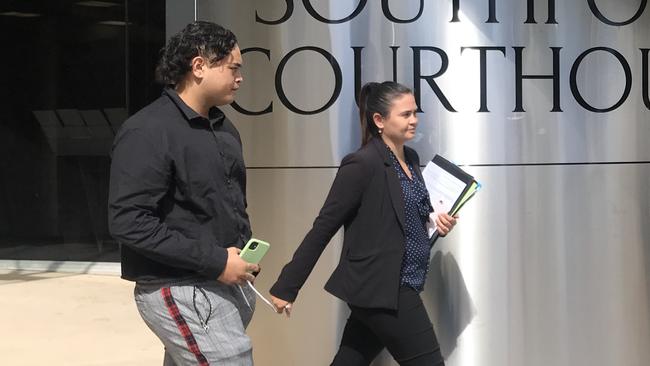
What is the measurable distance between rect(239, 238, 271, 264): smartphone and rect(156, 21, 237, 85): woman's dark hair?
1.70 ft

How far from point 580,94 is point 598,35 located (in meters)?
0.27

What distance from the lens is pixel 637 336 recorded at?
3645 millimetres

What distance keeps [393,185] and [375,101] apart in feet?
1.11

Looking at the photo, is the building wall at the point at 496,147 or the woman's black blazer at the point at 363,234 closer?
the woman's black blazer at the point at 363,234

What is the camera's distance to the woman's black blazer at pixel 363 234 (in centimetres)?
287

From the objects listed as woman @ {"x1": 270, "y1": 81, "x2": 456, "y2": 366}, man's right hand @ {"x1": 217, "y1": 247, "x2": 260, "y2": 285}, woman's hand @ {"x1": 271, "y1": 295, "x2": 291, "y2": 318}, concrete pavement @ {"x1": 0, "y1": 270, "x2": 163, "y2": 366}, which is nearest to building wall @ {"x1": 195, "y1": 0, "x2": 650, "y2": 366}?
woman @ {"x1": 270, "y1": 81, "x2": 456, "y2": 366}

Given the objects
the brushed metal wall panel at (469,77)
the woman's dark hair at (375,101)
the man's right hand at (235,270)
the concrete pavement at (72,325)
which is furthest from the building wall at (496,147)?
the concrete pavement at (72,325)

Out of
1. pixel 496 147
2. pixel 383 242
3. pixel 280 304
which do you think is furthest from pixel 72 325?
pixel 383 242

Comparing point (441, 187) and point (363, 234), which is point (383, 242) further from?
point (441, 187)

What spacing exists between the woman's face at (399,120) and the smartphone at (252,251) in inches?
36.0

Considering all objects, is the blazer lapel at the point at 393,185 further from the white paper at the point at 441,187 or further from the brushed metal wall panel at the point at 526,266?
A: the brushed metal wall panel at the point at 526,266

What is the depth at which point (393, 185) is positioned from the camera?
2.91m

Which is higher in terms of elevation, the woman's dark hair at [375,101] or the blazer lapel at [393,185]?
the woman's dark hair at [375,101]

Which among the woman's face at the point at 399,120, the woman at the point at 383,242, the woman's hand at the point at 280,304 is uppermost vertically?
the woman's face at the point at 399,120
